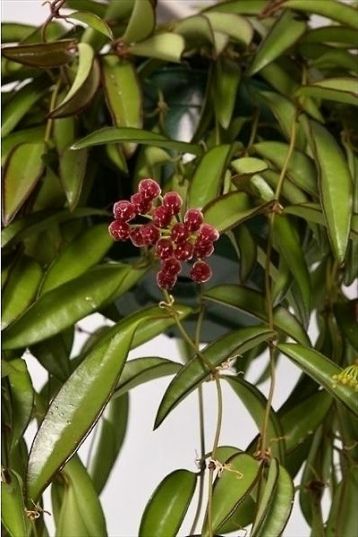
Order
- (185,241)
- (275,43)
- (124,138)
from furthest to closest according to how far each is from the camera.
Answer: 1. (275,43)
2. (124,138)
3. (185,241)

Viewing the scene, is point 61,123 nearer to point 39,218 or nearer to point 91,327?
point 39,218

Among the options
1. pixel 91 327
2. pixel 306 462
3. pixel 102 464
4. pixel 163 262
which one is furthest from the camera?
pixel 91 327

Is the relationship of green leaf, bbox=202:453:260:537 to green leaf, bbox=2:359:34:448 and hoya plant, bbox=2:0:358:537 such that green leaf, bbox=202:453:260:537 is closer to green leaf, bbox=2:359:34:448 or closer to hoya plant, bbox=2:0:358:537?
hoya plant, bbox=2:0:358:537

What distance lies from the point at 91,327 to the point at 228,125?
1.78 feet

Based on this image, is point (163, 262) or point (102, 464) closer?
point (163, 262)

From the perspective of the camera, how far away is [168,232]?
51 cm

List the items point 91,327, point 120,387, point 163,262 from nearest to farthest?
point 163,262
point 120,387
point 91,327

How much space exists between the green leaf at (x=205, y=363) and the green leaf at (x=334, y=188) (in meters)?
0.08

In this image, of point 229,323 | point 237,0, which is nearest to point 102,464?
point 229,323

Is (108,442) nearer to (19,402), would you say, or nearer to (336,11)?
(19,402)

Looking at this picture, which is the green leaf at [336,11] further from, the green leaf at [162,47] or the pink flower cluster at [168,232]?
the pink flower cluster at [168,232]

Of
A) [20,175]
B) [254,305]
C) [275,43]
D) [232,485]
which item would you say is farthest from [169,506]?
[275,43]

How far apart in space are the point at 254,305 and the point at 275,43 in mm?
222

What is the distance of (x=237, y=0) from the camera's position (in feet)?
2.63
